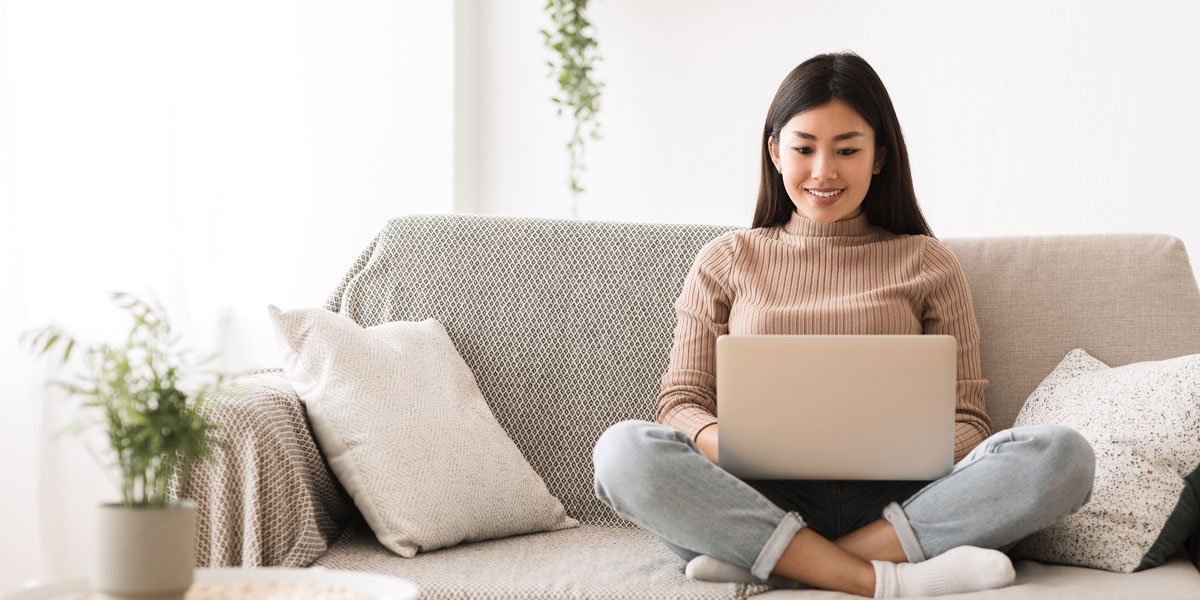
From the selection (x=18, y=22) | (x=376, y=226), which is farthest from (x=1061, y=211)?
(x=18, y=22)

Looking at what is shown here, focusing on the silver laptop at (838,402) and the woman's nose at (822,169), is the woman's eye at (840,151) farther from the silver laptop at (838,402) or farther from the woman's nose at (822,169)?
the silver laptop at (838,402)

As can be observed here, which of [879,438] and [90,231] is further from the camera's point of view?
[90,231]

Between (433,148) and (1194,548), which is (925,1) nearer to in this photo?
(433,148)

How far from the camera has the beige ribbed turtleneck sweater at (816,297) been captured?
175cm

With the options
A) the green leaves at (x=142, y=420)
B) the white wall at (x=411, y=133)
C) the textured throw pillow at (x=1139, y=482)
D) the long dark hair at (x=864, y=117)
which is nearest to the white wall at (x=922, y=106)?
the white wall at (x=411, y=133)

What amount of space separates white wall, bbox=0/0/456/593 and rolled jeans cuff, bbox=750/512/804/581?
1.41 meters

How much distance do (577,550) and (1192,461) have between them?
852 millimetres

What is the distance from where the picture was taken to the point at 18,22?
6.76 feet

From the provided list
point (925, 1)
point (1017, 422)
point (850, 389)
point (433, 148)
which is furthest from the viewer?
point (433, 148)

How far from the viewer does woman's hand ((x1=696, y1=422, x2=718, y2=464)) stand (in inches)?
63.7

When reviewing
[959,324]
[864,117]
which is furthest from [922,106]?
[959,324]

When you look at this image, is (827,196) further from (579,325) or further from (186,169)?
(186,169)

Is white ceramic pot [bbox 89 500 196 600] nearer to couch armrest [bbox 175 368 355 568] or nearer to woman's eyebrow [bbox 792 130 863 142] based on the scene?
couch armrest [bbox 175 368 355 568]

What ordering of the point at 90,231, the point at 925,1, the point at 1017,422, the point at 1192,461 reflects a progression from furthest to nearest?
1. the point at 925,1
2. the point at 90,231
3. the point at 1017,422
4. the point at 1192,461
